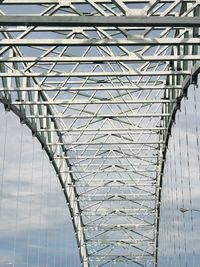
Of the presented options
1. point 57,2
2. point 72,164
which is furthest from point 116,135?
point 57,2

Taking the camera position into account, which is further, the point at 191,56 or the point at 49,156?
the point at 49,156

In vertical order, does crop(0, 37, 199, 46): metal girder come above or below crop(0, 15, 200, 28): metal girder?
above

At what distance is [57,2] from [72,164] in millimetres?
26293

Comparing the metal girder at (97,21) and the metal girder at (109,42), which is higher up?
the metal girder at (109,42)

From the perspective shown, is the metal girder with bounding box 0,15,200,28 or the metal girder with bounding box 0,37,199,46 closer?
the metal girder with bounding box 0,15,200,28

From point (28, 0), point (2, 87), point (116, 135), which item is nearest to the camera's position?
point (28, 0)

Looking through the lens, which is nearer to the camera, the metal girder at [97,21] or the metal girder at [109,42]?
the metal girder at [97,21]

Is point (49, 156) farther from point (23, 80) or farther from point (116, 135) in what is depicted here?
point (23, 80)

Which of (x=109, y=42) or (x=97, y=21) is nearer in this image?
(x=97, y=21)

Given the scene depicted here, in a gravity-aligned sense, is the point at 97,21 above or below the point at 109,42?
below

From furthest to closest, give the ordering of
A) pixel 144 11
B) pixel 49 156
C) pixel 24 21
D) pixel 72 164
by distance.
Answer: pixel 72 164, pixel 49 156, pixel 144 11, pixel 24 21

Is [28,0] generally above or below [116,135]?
below

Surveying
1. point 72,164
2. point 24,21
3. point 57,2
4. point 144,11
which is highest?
point 72,164

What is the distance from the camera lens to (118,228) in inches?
2441
